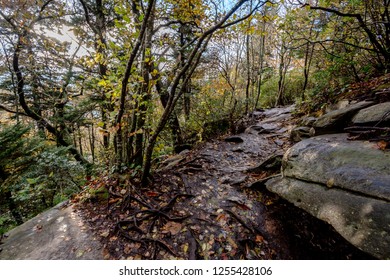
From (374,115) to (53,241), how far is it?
243 inches

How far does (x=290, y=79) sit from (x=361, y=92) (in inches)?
415

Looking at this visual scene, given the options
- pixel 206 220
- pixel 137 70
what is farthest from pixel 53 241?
pixel 137 70

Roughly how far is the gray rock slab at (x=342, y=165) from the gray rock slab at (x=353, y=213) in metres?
0.12

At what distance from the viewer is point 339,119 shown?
3945 mm

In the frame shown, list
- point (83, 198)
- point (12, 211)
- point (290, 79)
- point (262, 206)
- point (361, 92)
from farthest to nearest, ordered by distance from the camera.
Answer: point (290, 79), point (12, 211), point (361, 92), point (83, 198), point (262, 206)

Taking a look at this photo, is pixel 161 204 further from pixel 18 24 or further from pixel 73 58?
pixel 18 24

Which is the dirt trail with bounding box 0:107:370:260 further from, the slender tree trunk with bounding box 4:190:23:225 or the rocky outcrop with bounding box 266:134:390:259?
the slender tree trunk with bounding box 4:190:23:225

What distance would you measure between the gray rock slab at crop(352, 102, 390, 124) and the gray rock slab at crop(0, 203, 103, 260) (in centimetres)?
519

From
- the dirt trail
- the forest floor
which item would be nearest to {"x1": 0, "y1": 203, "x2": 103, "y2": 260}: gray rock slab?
the dirt trail

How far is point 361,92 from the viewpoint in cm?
454

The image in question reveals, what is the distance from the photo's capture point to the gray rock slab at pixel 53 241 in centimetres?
291

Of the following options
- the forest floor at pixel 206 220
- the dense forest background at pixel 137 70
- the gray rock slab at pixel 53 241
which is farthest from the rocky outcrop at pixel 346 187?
the gray rock slab at pixel 53 241

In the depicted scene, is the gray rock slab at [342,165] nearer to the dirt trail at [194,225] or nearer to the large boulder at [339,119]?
the large boulder at [339,119]

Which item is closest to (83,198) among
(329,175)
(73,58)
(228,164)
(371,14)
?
(228,164)
